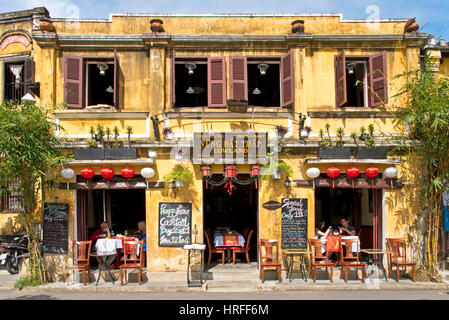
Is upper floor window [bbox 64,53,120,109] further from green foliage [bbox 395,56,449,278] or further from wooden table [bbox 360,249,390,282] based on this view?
wooden table [bbox 360,249,390,282]

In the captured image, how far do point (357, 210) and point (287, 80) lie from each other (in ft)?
18.1

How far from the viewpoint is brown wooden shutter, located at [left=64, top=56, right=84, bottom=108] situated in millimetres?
10273

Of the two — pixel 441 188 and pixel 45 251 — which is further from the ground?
pixel 441 188

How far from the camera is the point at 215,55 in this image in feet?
34.7

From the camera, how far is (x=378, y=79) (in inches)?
411

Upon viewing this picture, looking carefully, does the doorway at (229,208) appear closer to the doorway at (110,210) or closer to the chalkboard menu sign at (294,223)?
the doorway at (110,210)

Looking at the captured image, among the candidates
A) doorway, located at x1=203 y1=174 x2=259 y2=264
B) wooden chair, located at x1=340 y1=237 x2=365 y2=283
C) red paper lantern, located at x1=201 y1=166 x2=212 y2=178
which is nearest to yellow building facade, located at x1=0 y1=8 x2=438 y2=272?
red paper lantern, located at x1=201 y1=166 x2=212 y2=178

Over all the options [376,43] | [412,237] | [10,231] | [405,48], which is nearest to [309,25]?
[376,43]

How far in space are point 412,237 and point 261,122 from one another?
564cm

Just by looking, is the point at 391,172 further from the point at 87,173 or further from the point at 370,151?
the point at 87,173

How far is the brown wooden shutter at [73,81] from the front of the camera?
1027cm

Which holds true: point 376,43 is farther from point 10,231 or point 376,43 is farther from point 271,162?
point 10,231

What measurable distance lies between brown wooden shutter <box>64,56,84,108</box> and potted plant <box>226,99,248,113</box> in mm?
4521

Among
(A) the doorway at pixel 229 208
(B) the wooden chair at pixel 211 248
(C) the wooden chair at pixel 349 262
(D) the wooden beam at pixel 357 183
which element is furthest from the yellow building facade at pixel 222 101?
(A) the doorway at pixel 229 208
